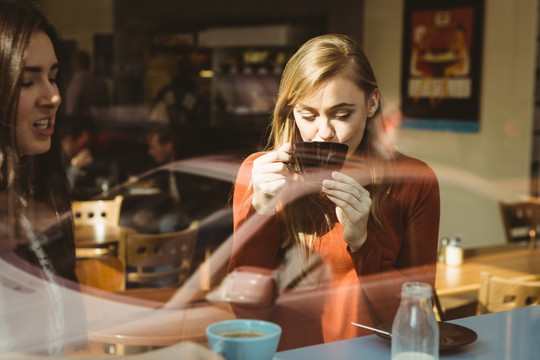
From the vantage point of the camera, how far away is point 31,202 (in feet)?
5.61

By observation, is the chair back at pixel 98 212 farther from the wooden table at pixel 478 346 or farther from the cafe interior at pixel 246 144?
the wooden table at pixel 478 346

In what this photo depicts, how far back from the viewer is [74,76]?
7.50m

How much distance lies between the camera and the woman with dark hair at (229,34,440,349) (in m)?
1.68

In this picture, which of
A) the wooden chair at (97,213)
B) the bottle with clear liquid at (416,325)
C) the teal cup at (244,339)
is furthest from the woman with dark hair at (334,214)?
the wooden chair at (97,213)

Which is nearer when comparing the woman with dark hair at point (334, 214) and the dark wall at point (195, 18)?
the woman with dark hair at point (334, 214)

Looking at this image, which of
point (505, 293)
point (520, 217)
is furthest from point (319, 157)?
point (520, 217)

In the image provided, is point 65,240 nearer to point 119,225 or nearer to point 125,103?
point 119,225

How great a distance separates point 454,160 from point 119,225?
117 inches

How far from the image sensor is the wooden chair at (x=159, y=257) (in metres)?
3.24

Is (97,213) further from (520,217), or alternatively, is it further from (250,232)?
(520,217)

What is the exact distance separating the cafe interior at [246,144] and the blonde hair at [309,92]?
0.53 feet

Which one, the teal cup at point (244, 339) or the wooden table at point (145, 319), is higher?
the teal cup at point (244, 339)

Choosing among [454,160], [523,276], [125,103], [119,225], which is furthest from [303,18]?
[523,276]

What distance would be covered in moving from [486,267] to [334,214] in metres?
1.79
